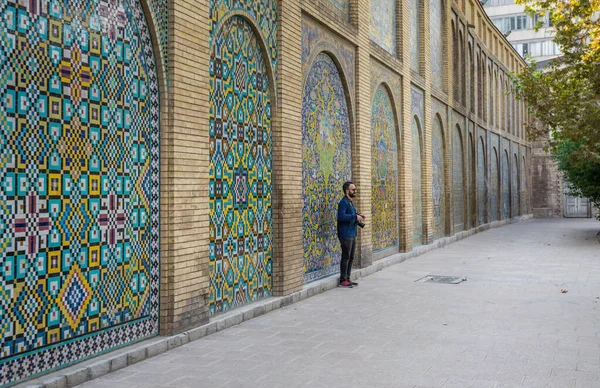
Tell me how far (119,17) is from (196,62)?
113 centimetres

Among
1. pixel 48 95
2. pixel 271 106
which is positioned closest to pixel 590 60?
pixel 271 106

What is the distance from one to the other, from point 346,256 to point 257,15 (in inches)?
167

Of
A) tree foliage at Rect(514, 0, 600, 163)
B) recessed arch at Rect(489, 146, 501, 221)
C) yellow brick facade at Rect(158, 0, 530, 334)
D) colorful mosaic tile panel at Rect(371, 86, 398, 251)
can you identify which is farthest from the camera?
Answer: recessed arch at Rect(489, 146, 501, 221)

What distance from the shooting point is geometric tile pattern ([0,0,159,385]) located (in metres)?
4.62

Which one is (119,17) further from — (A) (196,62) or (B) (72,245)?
(B) (72,245)

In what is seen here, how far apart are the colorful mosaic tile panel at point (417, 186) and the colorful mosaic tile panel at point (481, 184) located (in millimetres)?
8474

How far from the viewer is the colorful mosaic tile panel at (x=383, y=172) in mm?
13188

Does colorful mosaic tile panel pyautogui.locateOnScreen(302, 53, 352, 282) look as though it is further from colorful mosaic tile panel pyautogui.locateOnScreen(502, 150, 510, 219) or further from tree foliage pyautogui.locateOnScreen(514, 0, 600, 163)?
colorful mosaic tile panel pyautogui.locateOnScreen(502, 150, 510, 219)

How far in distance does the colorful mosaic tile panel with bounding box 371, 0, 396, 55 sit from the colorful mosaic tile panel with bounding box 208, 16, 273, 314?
219 inches

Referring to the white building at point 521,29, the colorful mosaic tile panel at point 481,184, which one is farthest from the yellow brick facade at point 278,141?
the white building at point 521,29

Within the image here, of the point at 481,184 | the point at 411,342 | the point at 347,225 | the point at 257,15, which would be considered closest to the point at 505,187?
the point at 481,184

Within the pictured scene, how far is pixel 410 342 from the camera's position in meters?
6.52

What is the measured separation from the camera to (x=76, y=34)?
17.3 ft

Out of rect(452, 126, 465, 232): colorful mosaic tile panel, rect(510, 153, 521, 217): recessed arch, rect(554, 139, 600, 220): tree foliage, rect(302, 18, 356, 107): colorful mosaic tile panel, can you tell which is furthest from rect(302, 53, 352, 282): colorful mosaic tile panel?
rect(510, 153, 521, 217): recessed arch
